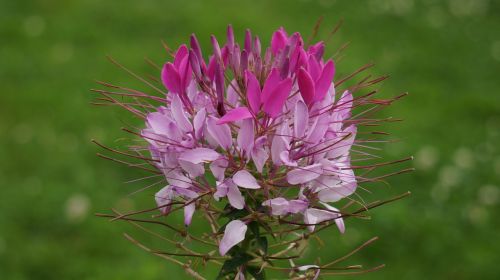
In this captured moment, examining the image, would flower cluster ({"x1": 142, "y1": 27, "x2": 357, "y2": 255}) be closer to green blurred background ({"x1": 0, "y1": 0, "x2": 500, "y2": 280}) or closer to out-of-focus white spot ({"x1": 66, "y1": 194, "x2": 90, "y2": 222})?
green blurred background ({"x1": 0, "y1": 0, "x2": 500, "y2": 280})

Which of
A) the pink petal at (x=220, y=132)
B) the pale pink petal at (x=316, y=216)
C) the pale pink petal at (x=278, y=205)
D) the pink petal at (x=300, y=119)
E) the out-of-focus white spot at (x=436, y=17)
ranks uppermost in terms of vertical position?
the pink petal at (x=300, y=119)

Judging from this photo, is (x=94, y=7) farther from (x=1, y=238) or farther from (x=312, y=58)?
(x=312, y=58)

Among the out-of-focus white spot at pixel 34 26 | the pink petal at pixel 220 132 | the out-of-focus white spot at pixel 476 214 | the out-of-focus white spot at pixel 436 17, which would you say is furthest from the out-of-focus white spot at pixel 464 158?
the out-of-focus white spot at pixel 34 26

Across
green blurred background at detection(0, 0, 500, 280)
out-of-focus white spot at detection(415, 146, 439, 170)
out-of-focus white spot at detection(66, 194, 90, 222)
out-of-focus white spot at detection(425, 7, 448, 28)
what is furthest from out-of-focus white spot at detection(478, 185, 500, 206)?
out-of-focus white spot at detection(425, 7, 448, 28)

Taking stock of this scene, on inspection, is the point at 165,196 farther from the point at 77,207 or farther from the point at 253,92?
the point at 77,207

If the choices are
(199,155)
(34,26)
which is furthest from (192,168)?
(34,26)

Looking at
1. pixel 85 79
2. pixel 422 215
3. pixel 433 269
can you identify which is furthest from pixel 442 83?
pixel 85 79

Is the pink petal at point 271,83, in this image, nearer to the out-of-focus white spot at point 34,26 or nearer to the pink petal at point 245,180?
the pink petal at point 245,180
